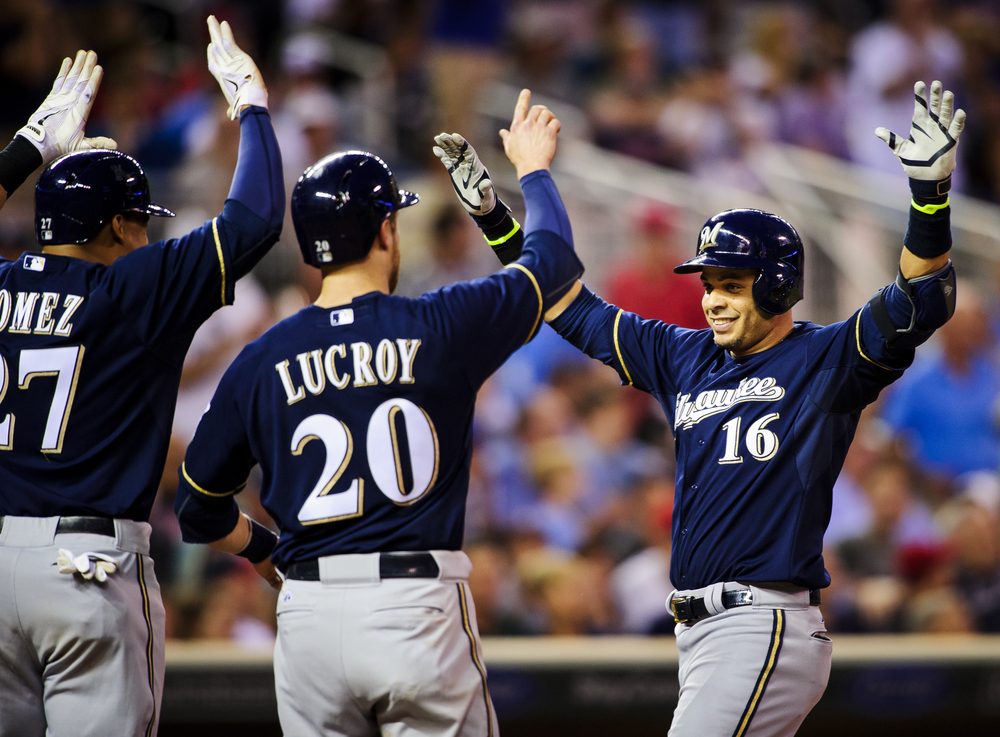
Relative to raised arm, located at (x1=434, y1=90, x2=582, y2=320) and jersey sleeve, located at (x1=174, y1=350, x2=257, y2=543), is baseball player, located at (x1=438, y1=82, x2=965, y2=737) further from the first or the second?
jersey sleeve, located at (x1=174, y1=350, x2=257, y2=543)

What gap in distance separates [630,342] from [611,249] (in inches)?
180

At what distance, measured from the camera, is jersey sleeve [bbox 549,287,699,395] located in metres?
3.65

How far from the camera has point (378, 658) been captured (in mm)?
2674

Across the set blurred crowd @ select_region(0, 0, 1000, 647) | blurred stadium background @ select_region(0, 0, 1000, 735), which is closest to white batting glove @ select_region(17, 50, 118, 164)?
blurred stadium background @ select_region(0, 0, 1000, 735)

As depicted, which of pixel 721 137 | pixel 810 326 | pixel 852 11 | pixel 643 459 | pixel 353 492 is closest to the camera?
pixel 353 492

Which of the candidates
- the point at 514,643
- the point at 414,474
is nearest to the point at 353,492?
the point at 414,474

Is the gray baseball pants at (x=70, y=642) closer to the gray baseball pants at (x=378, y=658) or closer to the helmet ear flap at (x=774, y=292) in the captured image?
the gray baseball pants at (x=378, y=658)

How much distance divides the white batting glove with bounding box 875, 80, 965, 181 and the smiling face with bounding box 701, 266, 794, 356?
545mm

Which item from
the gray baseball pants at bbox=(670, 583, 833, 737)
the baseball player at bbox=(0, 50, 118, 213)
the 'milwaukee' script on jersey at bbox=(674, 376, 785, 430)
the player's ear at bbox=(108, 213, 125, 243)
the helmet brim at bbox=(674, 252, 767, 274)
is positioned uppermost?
the baseball player at bbox=(0, 50, 118, 213)

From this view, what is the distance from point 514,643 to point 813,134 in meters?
5.40

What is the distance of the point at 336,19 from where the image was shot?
9.16 m

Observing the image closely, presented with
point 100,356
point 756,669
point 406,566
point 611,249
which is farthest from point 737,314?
point 611,249

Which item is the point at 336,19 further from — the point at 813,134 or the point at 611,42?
the point at 813,134

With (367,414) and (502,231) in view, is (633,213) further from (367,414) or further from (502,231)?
(367,414)
